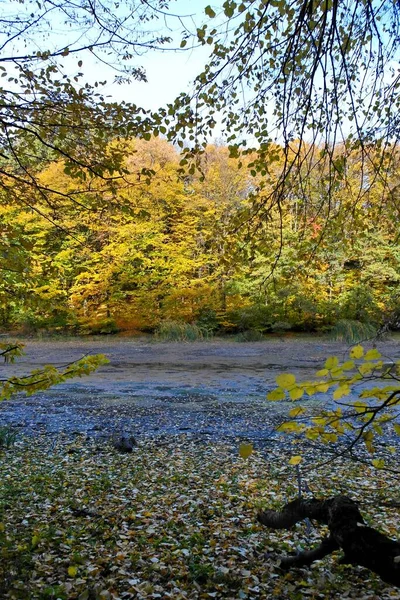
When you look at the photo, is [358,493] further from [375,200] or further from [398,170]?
[398,170]

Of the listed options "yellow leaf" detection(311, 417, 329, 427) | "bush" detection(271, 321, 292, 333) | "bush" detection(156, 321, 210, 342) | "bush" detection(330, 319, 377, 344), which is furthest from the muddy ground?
"yellow leaf" detection(311, 417, 329, 427)

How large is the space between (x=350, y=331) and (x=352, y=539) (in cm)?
1780

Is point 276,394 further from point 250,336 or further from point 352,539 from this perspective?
point 250,336

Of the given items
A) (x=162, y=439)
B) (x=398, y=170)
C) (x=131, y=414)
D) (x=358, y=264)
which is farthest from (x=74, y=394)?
(x=358, y=264)

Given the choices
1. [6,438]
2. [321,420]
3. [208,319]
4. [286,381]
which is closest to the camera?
[286,381]

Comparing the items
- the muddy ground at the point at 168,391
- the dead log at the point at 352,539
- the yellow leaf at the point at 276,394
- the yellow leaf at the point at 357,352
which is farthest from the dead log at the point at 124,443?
the yellow leaf at the point at 357,352

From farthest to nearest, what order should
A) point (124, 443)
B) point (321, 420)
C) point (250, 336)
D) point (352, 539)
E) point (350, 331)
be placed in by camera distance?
point (250, 336)
point (350, 331)
point (124, 443)
point (352, 539)
point (321, 420)

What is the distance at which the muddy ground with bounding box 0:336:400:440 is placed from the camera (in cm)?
691

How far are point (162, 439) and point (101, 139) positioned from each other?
3995mm

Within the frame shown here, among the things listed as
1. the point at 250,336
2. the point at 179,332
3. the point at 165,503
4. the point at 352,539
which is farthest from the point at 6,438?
the point at 250,336

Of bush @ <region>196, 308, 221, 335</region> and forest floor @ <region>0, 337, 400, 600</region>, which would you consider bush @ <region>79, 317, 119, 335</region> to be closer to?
bush @ <region>196, 308, 221, 335</region>

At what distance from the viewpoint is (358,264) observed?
20141mm

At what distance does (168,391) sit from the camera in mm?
9891

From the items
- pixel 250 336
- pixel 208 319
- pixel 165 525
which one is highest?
pixel 208 319
